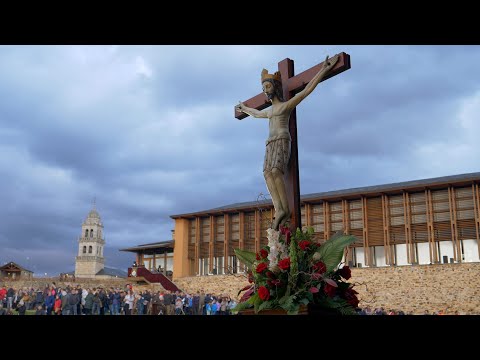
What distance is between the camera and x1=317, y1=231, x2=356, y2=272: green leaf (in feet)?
14.5

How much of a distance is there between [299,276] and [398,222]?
3257cm

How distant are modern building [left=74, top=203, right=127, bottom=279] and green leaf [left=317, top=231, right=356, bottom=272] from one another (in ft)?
297

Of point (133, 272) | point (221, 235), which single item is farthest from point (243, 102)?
point (133, 272)

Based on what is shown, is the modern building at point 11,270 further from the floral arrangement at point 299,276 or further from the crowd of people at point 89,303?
the floral arrangement at point 299,276

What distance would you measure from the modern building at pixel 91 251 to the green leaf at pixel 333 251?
9046cm

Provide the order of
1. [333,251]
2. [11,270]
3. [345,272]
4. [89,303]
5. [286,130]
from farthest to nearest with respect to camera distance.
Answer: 1. [11,270]
2. [89,303]
3. [286,130]
4. [345,272]
5. [333,251]

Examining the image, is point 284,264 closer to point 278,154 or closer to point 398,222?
point 278,154

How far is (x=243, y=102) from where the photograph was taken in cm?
646

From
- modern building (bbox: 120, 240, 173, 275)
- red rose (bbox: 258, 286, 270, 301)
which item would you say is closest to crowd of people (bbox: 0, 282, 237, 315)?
red rose (bbox: 258, 286, 270, 301)

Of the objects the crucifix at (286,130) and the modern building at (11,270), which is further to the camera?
the modern building at (11,270)

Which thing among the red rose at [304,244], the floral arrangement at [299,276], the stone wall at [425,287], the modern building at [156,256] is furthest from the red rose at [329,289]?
the modern building at [156,256]

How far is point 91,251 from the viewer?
93.5 meters

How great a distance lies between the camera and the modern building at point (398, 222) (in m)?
33.1

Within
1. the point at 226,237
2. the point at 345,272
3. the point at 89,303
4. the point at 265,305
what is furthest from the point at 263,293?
the point at 226,237
